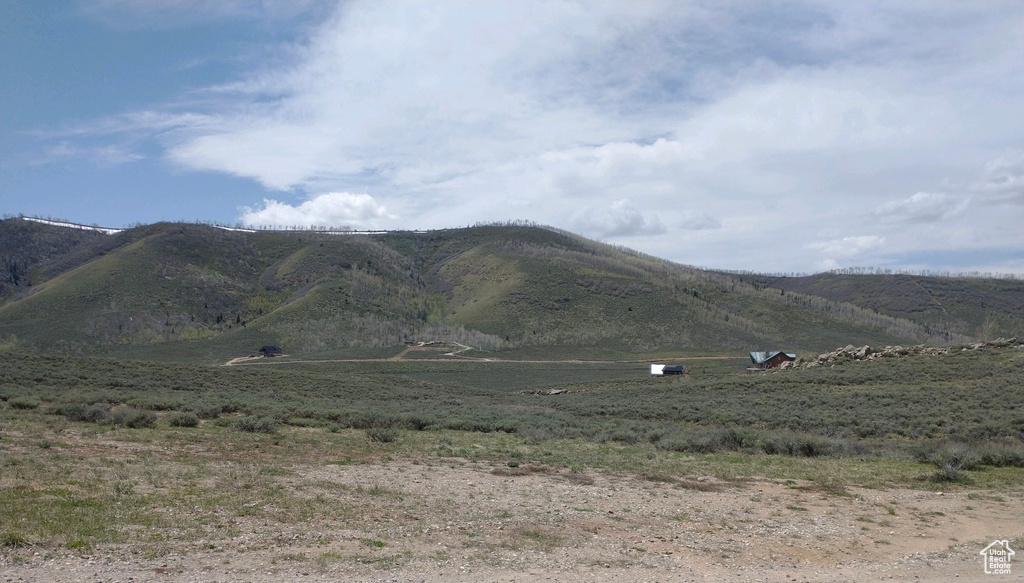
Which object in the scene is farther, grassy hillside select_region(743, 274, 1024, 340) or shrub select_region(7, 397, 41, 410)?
grassy hillside select_region(743, 274, 1024, 340)

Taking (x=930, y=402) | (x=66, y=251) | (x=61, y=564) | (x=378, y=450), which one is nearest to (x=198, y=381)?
(x=378, y=450)

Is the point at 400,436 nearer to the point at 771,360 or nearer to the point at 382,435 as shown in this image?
the point at 382,435

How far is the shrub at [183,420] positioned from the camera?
17406mm

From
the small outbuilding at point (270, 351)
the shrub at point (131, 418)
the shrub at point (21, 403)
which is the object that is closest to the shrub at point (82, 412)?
the shrub at point (131, 418)

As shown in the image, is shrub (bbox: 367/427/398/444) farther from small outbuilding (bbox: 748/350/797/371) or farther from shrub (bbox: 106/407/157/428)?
small outbuilding (bbox: 748/350/797/371)

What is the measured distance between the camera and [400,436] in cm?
1916

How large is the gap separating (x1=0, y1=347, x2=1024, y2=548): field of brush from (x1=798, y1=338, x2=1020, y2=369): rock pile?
702 cm

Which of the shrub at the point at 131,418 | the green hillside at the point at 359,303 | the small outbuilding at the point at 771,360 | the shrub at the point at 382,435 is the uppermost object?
the green hillside at the point at 359,303

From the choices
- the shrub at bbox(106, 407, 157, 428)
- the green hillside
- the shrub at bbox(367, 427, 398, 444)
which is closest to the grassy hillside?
the green hillside

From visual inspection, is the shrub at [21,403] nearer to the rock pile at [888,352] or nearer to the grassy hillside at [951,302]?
the rock pile at [888,352]

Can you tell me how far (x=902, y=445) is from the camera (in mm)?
18906

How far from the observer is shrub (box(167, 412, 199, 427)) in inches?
685

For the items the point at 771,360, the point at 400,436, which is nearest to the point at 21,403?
the point at 400,436

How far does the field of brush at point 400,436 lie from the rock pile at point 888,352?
23.0 feet
